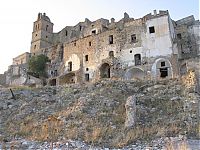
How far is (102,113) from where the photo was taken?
20938 mm

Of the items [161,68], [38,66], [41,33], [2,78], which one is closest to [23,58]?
[41,33]

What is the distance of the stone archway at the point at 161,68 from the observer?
3919 centimetres

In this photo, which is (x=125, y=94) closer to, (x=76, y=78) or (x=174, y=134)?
(x=174, y=134)

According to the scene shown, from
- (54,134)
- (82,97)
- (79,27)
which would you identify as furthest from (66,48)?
(54,134)

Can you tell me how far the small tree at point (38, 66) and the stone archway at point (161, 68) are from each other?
19961 mm

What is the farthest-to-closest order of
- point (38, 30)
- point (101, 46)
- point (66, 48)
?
point (38, 30) → point (66, 48) → point (101, 46)

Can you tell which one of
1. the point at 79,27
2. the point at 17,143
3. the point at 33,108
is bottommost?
the point at 17,143

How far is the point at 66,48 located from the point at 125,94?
1070 inches

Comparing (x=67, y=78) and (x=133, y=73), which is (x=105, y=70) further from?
(x=67, y=78)

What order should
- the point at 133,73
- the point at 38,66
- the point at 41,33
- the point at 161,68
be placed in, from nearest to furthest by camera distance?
the point at 161,68 → the point at 133,73 → the point at 38,66 → the point at 41,33

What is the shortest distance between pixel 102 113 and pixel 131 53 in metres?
22.0

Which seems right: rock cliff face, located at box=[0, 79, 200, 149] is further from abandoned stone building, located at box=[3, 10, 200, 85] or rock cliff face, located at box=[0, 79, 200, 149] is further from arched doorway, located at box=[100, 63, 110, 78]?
arched doorway, located at box=[100, 63, 110, 78]

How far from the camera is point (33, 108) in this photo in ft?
78.4

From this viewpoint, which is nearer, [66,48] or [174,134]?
[174,134]
